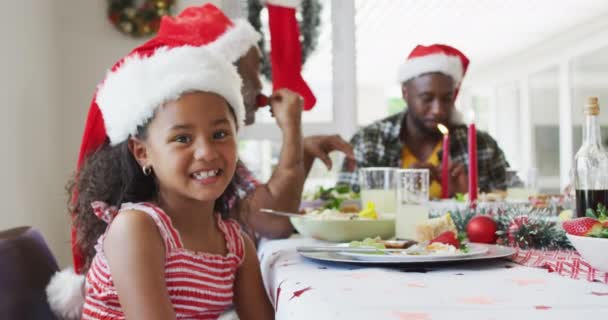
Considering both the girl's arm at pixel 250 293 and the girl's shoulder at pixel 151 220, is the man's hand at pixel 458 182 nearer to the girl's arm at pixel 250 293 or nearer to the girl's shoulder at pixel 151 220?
the girl's arm at pixel 250 293

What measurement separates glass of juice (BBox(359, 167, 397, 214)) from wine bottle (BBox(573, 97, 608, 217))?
54 cm

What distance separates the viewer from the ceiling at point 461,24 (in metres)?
4.11

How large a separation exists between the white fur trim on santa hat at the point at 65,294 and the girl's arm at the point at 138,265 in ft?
0.57

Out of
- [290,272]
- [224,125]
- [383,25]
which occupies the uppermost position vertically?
[383,25]

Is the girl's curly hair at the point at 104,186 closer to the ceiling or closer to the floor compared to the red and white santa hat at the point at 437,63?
closer to the floor

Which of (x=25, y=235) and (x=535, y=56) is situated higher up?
(x=535, y=56)

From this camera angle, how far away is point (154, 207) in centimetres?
107

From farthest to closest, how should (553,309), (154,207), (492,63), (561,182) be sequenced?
(492,63)
(561,182)
(154,207)
(553,309)

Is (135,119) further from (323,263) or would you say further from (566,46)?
(566,46)

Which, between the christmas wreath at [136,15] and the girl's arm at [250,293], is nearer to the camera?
the girl's arm at [250,293]

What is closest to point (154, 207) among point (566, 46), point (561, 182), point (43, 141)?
Answer: point (43, 141)

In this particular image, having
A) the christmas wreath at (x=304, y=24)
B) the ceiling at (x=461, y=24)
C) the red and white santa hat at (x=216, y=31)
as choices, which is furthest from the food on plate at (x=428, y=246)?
the ceiling at (x=461, y=24)

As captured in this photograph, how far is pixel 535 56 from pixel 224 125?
6351 mm

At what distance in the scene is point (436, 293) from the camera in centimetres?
68
